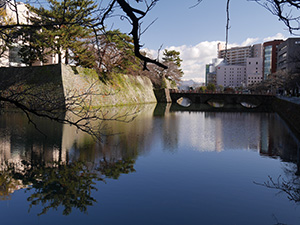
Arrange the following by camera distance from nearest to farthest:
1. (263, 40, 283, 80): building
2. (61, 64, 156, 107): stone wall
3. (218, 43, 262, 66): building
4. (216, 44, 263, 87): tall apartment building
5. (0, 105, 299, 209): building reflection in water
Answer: (0, 105, 299, 209): building reflection in water, (61, 64, 156, 107): stone wall, (263, 40, 283, 80): building, (216, 44, 263, 87): tall apartment building, (218, 43, 262, 66): building

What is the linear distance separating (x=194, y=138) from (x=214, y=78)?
113m

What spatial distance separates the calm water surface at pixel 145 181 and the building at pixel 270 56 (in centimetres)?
6852

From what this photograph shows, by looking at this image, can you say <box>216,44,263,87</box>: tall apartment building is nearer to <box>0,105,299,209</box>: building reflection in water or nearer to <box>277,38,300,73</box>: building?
<box>277,38,300,73</box>: building

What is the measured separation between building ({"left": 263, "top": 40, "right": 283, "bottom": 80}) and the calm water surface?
225 ft

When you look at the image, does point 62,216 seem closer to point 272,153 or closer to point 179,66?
point 272,153

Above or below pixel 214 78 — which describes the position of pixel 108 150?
below

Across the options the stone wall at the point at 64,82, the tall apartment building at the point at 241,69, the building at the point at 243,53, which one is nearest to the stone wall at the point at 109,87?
the stone wall at the point at 64,82

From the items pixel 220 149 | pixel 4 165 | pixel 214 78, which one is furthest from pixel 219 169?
pixel 214 78

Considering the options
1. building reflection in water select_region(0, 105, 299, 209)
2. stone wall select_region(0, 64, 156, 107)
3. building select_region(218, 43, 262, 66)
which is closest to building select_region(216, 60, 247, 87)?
building select_region(218, 43, 262, 66)

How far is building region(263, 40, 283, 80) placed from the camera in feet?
249

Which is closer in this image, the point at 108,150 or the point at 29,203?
the point at 29,203

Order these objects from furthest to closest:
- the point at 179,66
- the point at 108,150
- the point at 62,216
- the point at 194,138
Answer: the point at 179,66 < the point at 194,138 < the point at 108,150 < the point at 62,216

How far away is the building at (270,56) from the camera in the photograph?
75750mm

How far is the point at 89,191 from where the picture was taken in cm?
698
